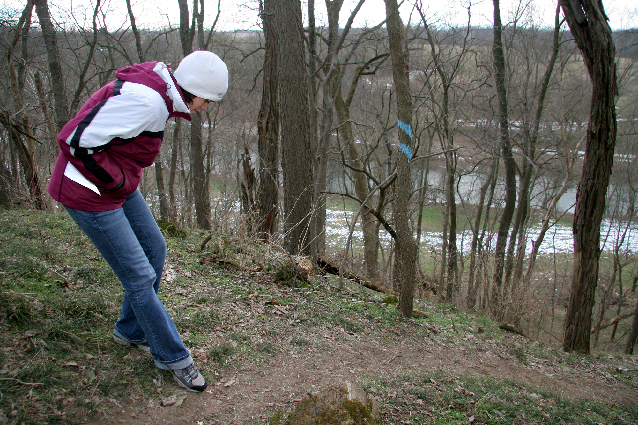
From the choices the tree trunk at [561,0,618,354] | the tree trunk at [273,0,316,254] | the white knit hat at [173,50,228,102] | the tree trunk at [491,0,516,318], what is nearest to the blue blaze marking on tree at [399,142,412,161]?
the tree trunk at [273,0,316,254]

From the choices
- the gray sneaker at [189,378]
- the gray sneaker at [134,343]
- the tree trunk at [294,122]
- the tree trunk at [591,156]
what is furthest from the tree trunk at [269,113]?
the gray sneaker at [189,378]

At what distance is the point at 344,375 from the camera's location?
11.5 ft

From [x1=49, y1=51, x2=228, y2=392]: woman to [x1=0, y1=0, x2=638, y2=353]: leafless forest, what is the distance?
9.93 feet

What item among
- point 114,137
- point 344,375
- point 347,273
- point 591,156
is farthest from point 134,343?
point 591,156

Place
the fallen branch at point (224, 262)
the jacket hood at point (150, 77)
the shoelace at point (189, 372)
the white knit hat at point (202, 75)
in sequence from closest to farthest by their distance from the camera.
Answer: the jacket hood at point (150, 77) < the white knit hat at point (202, 75) < the shoelace at point (189, 372) < the fallen branch at point (224, 262)

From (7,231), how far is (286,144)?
12.9 feet

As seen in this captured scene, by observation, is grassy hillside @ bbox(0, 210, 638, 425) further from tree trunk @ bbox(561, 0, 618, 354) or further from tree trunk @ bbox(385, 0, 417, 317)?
tree trunk @ bbox(385, 0, 417, 317)

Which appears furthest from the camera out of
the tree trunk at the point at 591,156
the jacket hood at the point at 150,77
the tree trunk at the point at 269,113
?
the tree trunk at the point at 269,113

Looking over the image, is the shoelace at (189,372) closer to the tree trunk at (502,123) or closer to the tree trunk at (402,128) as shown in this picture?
the tree trunk at (402,128)

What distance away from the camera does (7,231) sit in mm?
5137

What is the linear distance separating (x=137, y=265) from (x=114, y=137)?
2.46 ft

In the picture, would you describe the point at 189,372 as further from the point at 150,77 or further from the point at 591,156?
the point at 591,156

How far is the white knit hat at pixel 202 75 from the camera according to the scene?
7.88 feet

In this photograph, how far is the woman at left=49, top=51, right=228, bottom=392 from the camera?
7.02 feet
